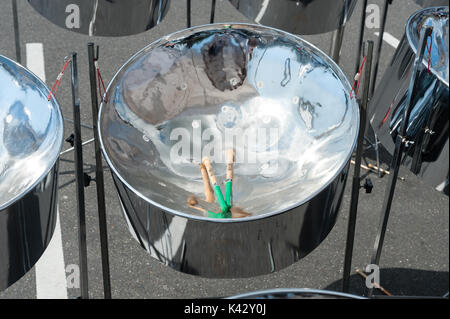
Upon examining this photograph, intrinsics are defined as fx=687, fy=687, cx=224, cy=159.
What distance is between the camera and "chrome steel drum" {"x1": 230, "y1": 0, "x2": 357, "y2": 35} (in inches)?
79.4

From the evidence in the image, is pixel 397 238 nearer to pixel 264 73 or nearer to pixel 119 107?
pixel 264 73

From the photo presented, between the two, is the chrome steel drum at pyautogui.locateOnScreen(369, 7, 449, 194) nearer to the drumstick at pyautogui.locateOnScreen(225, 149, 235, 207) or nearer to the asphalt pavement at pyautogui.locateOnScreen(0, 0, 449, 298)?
the drumstick at pyautogui.locateOnScreen(225, 149, 235, 207)

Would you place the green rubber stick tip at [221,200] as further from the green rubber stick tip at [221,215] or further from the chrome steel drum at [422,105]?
the chrome steel drum at [422,105]

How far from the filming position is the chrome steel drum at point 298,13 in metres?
2.02

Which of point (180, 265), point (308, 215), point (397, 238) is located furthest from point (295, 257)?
point (397, 238)

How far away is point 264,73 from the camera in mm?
1820

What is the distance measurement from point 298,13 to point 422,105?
641 mm

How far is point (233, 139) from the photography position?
1787 mm

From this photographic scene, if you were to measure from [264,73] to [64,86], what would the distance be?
1584 mm

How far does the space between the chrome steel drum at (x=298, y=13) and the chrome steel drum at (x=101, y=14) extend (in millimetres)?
268

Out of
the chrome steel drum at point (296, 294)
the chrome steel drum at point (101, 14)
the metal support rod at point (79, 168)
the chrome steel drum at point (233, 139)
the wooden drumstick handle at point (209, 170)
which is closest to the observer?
the chrome steel drum at point (296, 294)

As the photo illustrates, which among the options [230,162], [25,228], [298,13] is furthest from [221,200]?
[298,13]

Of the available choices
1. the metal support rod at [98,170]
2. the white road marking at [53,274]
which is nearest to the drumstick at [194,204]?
the metal support rod at [98,170]
